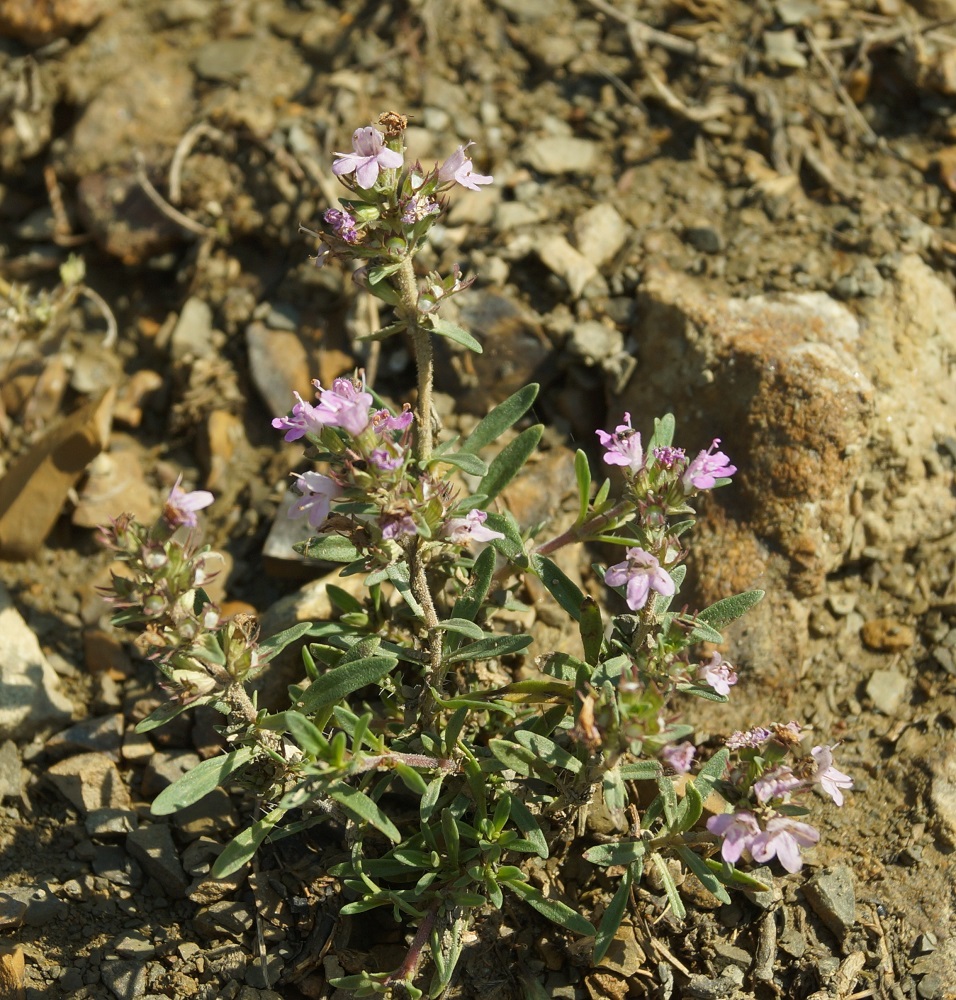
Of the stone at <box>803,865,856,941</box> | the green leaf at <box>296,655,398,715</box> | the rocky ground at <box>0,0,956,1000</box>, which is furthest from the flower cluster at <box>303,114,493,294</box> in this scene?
the stone at <box>803,865,856,941</box>

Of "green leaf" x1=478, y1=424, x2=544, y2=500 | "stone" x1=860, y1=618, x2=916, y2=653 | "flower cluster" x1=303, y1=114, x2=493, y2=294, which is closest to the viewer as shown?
"flower cluster" x1=303, y1=114, x2=493, y2=294

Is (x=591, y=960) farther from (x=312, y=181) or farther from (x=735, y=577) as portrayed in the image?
(x=312, y=181)

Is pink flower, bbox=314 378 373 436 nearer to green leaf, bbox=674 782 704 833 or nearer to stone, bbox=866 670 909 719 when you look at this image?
green leaf, bbox=674 782 704 833

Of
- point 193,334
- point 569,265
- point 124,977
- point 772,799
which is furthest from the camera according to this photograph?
point 193,334

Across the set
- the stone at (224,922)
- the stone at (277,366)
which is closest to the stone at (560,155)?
the stone at (277,366)

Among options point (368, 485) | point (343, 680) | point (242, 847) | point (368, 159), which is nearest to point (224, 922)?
point (242, 847)

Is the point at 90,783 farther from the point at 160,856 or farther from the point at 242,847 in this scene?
the point at 242,847

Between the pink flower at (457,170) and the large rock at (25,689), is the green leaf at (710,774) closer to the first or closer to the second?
the pink flower at (457,170)
